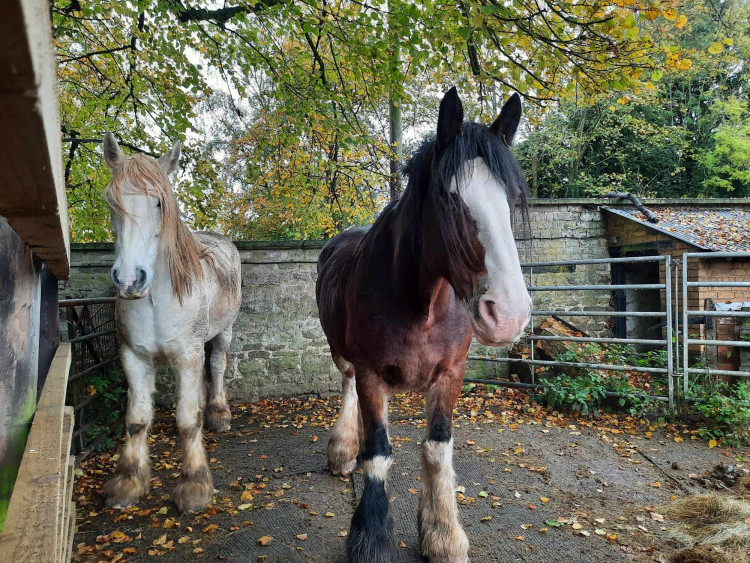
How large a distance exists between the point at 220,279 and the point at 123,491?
6.55 feet

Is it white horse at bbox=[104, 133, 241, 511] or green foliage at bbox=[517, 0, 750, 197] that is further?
green foliage at bbox=[517, 0, 750, 197]

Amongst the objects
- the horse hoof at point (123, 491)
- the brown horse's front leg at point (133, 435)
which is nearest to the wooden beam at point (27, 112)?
Answer: the brown horse's front leg at point (133, 435)

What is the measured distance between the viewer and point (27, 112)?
400 millimetres

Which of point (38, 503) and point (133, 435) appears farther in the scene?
point (133, 435)

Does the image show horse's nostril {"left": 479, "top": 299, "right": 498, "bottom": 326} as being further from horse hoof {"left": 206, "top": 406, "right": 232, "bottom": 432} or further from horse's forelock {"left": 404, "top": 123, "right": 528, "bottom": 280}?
horse hoof {"left": 206, "top": 406, "right": 232, "bottom": 432}

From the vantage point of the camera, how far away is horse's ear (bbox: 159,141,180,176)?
326 cm

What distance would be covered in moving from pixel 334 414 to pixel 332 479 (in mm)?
1874

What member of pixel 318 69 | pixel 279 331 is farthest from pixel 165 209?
pixel 318 69

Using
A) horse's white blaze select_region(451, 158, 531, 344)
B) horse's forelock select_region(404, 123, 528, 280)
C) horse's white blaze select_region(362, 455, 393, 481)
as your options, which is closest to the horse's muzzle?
horse's white blaze select_region(451, 158, 531, 344)

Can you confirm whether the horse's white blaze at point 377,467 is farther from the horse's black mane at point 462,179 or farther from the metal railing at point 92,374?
the metal railing at point 92,374

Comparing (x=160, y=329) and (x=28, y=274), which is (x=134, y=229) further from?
(x=28, y=274)

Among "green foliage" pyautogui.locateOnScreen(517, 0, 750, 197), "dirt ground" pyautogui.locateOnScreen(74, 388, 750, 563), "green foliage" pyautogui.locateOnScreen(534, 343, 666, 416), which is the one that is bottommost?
→ "dirt ground" pyautogui.locateOnScreen(74, 388, 750, 563)

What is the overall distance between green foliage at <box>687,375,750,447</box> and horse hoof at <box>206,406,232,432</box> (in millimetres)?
4839

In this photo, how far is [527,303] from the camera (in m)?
1.55
